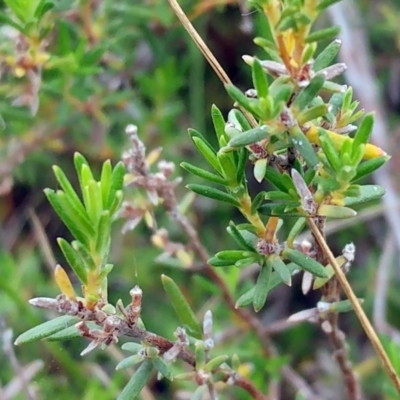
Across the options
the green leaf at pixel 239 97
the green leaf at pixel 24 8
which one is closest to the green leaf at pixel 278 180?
the green leaf at pixel 239 97

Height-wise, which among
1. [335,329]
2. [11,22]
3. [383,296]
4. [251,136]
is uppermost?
[11,22]

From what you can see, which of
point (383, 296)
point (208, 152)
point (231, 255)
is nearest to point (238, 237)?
point (231, 255)

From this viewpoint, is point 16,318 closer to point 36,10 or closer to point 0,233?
point 0,233

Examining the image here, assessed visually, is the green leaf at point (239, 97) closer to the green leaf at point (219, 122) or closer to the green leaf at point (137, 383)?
the green leaf at point (219, 122)

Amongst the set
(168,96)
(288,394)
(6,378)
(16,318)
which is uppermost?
(168,96)

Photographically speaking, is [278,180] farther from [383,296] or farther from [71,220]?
[383,296]

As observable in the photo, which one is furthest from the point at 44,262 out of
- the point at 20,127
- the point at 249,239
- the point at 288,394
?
the point at 249,239
